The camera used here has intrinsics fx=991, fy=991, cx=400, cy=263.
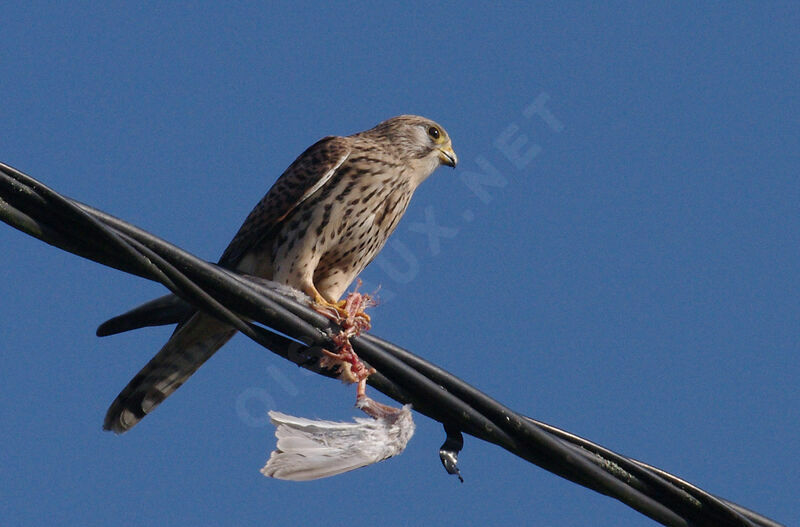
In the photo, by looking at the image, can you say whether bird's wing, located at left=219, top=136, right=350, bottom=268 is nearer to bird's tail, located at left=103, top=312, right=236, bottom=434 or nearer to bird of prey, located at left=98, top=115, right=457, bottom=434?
bird of prey, located at left=98, top=115, right=457, bottom=434

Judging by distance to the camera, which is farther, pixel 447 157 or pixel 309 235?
pixel 447 157

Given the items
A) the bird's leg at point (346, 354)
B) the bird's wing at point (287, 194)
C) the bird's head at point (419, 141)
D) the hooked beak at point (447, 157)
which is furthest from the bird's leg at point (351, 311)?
the hooked beak at point (447, 157)

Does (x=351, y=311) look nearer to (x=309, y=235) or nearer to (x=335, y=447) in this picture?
(x=335, y=447)

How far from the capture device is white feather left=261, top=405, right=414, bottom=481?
287cm

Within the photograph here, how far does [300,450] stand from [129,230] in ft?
2.70

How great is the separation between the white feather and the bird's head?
2206mm

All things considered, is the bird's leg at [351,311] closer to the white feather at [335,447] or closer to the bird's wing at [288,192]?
the white feather at [335,447]

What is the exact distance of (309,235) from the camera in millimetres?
4367

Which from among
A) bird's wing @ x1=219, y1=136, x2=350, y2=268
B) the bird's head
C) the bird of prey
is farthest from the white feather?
the bird's head

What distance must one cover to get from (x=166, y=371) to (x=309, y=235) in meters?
0.86

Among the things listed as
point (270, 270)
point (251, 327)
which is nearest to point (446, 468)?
point (251, 327)

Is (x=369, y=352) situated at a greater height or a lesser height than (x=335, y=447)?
greater

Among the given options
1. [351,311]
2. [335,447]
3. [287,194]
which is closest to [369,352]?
[335,447]

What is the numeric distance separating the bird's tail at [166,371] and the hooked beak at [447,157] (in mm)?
1549
